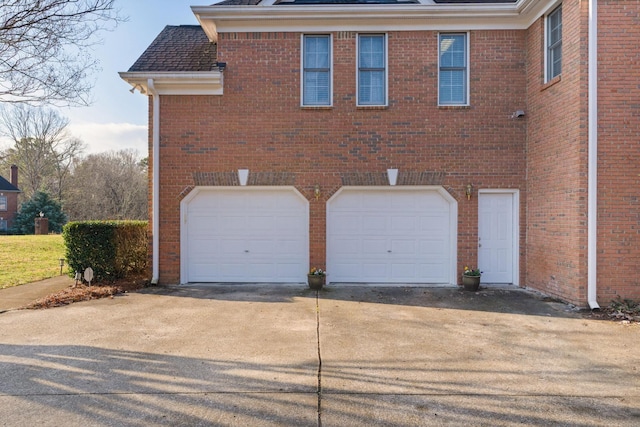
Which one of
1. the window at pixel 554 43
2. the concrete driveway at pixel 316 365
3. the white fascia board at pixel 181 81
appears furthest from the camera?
the white fascia board at pixel 181 81

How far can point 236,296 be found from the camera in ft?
26.5

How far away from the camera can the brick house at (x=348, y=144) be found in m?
8.82

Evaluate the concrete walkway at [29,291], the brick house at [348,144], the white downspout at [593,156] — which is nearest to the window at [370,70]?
the brick house at [348,144]

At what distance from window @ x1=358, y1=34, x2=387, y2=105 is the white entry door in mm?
3389

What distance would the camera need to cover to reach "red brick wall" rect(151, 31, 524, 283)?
348 inches

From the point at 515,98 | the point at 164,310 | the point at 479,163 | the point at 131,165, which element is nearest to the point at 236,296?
the point at 164,310

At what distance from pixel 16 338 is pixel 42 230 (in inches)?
1051

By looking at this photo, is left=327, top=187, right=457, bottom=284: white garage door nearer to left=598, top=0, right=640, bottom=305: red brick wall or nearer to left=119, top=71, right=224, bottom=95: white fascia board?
left=598, top=0, right=640, bottom=305: red brick wall

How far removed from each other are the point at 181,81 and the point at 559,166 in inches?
325

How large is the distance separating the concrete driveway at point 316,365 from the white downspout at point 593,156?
1.01 meters

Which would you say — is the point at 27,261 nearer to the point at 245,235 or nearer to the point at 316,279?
the point at 245,235

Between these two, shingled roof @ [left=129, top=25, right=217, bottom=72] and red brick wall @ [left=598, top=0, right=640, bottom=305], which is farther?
shingled roof @ [left=129, top=25, right=217, bottom=72]

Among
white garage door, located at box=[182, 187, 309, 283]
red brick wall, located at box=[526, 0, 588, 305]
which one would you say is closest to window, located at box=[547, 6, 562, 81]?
red brick wall, located at box=[526, 0, 588, 305]

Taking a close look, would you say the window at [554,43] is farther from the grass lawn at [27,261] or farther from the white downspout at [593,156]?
the grass lawn at [27,261]
